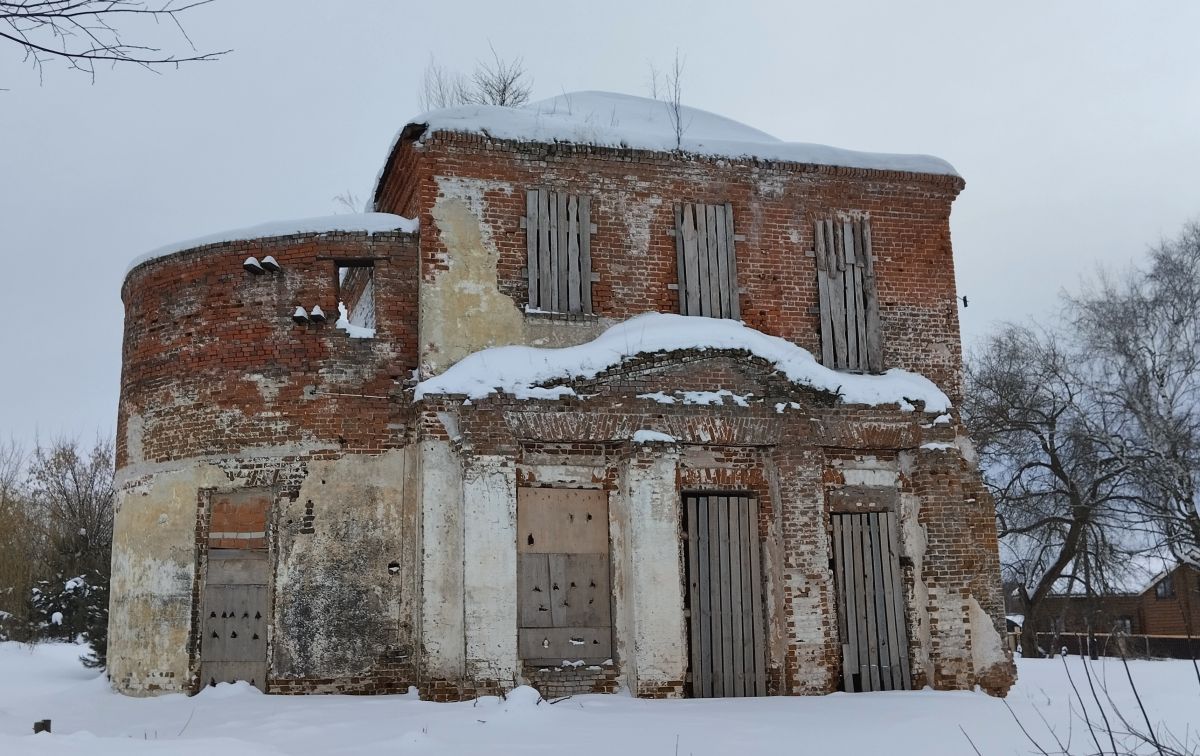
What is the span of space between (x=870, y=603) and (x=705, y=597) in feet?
6.61

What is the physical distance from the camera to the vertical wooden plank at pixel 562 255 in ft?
41.3

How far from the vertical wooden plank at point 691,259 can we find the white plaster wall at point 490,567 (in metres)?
3.08

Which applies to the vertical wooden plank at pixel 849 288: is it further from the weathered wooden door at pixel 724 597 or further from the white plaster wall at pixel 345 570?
the white plaster wall at pixel 345 570

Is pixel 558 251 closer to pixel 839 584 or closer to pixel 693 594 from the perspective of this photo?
pixel 693 594

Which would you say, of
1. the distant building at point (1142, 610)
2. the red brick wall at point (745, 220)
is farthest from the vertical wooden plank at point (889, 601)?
the distant building at point (1142, 610)

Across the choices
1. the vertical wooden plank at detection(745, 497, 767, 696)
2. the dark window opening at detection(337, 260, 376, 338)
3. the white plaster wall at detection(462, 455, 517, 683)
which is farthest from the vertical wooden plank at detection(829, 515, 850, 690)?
the dark window opening at detection(337, 260, 376, 338)

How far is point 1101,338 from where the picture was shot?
930 inches

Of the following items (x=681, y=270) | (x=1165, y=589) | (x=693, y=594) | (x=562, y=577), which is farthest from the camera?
(x=1165, y=589)

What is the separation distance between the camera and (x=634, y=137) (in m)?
13.1

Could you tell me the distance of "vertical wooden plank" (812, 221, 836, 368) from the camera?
43.4ft

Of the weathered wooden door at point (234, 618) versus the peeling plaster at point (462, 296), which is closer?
the weathered wooden door at point (234, 618)

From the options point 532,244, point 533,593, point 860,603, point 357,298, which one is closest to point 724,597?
point 860,603

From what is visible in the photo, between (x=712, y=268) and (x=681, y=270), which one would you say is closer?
(x=681, y=270)

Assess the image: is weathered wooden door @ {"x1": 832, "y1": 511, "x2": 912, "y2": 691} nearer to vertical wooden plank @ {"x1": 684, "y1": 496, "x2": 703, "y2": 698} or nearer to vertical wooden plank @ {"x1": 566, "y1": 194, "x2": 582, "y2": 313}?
vertical wooden plank @ {"x1": 684, "y1": 496, "x2": 703, "y2": 698}
